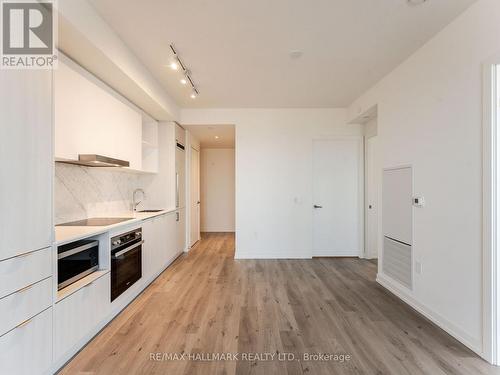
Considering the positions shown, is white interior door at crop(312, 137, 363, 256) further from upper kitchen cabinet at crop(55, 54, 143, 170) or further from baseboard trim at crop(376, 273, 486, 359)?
upper kitchen cabinet at crop(55, 54, 143, 170)

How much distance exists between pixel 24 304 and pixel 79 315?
1.84ft

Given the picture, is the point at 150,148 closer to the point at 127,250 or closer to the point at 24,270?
the point at 127,250

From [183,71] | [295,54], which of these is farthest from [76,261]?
[295,54]

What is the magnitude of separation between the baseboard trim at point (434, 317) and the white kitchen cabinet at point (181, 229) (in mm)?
3442

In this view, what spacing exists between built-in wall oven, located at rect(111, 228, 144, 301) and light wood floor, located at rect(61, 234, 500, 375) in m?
0.30

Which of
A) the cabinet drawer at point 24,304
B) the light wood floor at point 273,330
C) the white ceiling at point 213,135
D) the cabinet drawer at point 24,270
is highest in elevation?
the white ceiling at point 213,135

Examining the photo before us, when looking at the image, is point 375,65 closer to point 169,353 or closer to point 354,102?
point 354,102

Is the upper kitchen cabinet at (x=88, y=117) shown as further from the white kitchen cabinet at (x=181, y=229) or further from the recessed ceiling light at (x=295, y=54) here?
the recessed ceiling light at (x=295, y=54)

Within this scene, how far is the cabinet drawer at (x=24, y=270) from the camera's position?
128 cm

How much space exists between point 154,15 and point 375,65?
256 cm

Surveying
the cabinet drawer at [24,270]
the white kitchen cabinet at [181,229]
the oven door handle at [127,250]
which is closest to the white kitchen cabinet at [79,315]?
the oven door handle at [127,250]

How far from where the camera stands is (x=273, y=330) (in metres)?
2.20

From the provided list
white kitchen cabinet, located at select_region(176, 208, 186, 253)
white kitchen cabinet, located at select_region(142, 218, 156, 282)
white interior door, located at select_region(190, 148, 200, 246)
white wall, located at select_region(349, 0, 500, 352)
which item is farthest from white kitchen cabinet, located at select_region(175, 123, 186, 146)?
white wall, located at select_region(349, 0, 500, 352)

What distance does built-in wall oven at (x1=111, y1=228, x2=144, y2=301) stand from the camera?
233 centimetres
